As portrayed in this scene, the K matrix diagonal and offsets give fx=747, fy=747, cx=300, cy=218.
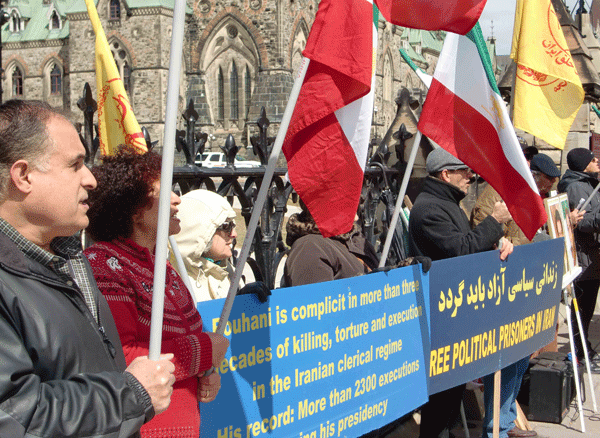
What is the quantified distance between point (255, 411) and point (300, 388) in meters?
0.26

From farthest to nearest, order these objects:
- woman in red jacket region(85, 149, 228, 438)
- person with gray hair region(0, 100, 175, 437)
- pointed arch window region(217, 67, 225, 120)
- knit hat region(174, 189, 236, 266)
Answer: pointed arch window region(217, 67, 225, 120) → knit hat region(174, 189, 236, 266) → woman in red jacket region(85, 149, 228, 438) → person with gray hair region(0, 100, 175, 437)

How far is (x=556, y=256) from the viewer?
203 inches

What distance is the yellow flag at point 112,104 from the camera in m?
3.26

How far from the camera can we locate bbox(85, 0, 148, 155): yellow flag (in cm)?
326

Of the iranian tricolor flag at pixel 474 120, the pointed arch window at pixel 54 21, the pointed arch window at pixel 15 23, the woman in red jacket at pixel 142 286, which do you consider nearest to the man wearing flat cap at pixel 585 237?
the iranian tricolor flag at pixel 474 120

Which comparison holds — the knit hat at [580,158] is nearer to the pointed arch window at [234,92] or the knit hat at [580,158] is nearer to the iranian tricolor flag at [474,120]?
the iranian tricolor flag at [474,120]

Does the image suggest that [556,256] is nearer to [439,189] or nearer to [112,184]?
[439,189]

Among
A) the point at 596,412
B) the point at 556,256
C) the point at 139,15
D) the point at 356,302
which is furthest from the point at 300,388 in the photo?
the point at 139,15

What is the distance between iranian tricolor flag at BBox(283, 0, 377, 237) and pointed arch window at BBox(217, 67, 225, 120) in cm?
Result: 4016

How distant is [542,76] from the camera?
5012mm

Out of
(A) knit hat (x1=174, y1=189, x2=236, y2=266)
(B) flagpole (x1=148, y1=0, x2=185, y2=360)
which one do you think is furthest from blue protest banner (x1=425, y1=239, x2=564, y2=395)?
(B) flagpole (x1=148, y1=0, x2=185, y2=360)

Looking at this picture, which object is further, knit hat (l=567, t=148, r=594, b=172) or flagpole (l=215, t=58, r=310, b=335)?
knit hat (l=567, t=148, r=594, b=172)

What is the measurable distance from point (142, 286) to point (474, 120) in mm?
2067

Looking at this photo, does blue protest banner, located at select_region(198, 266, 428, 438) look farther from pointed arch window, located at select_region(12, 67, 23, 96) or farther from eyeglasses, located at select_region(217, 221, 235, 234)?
pointed arch window, located at select_region(12, 67, 23, 96)
